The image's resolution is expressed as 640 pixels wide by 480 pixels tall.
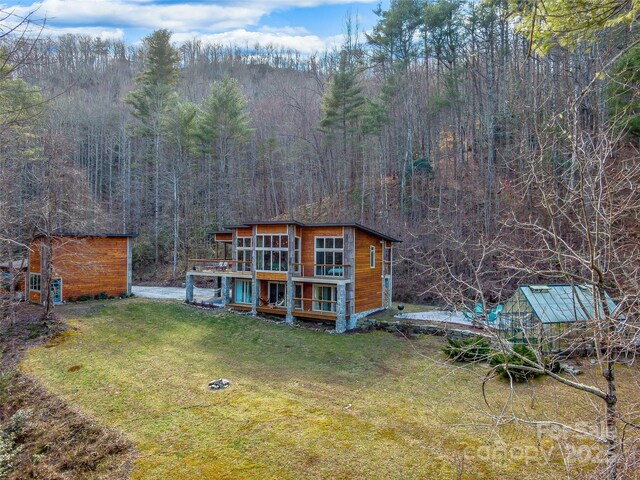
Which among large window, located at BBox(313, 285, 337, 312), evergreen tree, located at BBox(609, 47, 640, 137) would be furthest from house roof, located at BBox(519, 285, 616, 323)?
large window, located at BBox(313, 285, 337, 312)

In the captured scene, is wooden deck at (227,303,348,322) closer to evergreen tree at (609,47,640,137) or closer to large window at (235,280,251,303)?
large window at (235,280,251,303)

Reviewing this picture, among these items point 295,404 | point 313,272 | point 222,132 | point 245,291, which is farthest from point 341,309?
point 222,132

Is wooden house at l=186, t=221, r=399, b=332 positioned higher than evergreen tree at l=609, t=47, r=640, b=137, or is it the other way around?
evergreen tree at l=609, t=47, r=640, b=137

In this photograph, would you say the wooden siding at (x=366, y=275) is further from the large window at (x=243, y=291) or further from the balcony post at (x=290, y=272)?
the large window at (x=243, y=291)

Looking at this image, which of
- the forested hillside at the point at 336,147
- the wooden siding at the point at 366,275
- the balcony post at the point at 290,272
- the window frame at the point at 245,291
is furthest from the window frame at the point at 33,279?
the wooden siding at the point at 366,275

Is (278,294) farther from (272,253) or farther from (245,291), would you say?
(245,291)

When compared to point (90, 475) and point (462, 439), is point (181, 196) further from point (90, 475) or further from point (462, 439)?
point (462, 439)

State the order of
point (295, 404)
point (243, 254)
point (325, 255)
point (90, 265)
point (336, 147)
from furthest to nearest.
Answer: point (336, 147)
point (90, 265)
point (243, 254)
point (325, 255)
point (295, 404)
